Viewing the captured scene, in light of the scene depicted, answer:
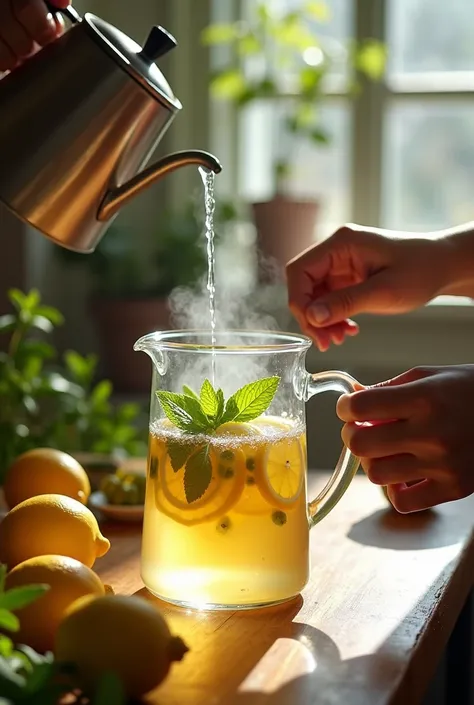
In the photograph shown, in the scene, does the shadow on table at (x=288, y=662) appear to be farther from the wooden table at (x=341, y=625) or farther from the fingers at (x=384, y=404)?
the fingers at (x=384, y=404)

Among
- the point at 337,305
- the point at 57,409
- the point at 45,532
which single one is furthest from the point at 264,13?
the point at 45,532

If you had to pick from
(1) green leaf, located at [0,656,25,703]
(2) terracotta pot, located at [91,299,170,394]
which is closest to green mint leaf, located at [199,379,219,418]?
(1) green leaf, located at [0,656,25,703]

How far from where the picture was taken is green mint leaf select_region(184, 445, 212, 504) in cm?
87

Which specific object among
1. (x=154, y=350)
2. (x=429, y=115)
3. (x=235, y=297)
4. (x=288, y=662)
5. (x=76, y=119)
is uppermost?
(x=429, y=115)

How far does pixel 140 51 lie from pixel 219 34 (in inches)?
61.9

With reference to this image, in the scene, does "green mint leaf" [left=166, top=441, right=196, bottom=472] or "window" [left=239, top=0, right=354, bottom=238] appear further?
"window" [left=239, top=0, right=354, bottom=238]

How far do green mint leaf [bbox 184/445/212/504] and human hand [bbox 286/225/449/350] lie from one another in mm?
369

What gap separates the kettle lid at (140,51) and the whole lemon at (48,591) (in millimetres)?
520

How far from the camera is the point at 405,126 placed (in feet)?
9.21

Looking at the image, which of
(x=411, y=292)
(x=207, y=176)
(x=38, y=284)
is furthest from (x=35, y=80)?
(x=38, y=284)

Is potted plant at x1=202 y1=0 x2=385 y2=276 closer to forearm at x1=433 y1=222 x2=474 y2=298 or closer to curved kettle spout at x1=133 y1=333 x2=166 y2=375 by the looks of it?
forearm at x1=433 y1=222 x2=474 y2=298

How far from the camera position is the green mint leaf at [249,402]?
0.89 m

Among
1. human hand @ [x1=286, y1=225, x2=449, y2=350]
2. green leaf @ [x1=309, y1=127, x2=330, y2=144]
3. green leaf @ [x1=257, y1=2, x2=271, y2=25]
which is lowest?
human hand @ [x1=286, y1=225, x2=449, y2=350]

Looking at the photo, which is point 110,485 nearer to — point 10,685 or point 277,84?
point 10,685
